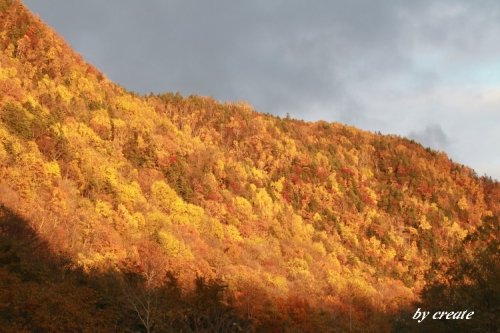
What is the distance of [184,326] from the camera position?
97.6 ft

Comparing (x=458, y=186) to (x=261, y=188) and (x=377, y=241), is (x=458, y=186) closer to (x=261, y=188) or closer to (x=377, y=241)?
(x=377, y=241)

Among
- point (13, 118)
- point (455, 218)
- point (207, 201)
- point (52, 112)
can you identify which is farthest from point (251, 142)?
point (13, 118)

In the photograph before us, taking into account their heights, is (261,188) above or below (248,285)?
above

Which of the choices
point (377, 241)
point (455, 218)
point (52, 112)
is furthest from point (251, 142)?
point (52, 112)

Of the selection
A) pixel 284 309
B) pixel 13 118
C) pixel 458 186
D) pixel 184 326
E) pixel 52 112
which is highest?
pixel 458 186

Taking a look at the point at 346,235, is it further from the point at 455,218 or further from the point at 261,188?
the point at 455,218

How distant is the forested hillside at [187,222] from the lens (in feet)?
95.7

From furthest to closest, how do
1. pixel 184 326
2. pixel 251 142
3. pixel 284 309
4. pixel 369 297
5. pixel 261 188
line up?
pixel 251 142
pixel 261 188
pixel 369 297
pixel 284 309
pixel 184 326

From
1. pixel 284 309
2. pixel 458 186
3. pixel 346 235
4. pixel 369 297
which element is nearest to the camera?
pixel 284 309

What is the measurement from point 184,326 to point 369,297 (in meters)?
39.9

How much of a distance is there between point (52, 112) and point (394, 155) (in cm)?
9798

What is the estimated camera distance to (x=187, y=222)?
57719mm

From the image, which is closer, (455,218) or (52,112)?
(52,112)

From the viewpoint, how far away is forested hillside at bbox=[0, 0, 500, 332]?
2917cm
